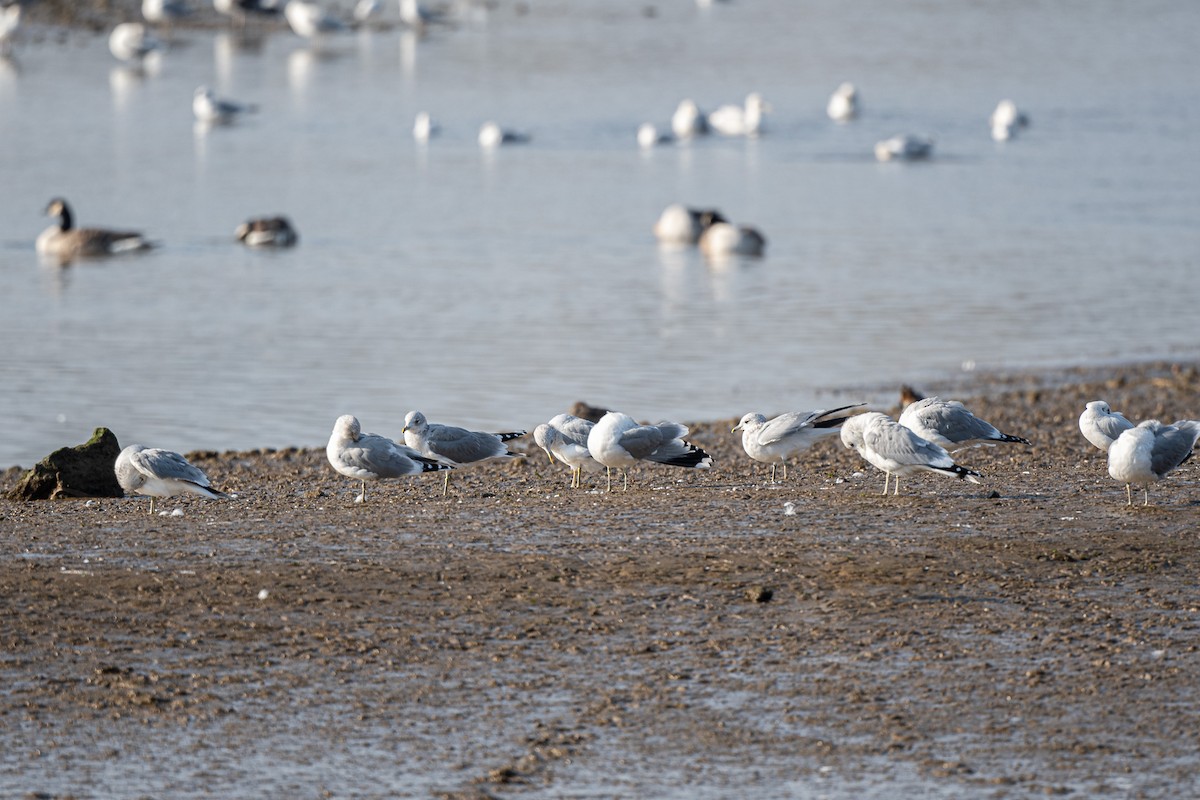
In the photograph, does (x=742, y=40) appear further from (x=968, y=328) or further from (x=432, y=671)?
(x=432, y=671)

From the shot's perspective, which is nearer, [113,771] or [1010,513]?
[113,771]

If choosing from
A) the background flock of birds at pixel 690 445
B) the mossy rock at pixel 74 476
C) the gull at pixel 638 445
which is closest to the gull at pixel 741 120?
the background flock of birds at pixel 690 445

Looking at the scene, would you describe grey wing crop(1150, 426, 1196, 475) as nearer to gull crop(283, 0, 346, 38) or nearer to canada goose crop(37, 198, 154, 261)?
canada goose crop(37, 198, 154, 261)

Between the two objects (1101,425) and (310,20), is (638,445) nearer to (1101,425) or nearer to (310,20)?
(1101,425)

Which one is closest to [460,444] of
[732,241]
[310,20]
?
[732,241]

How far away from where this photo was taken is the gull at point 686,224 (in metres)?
28.7

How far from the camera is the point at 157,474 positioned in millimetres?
9773

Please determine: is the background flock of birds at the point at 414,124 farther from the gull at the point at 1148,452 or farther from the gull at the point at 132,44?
the gull at the point at 1148,452

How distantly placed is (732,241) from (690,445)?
1736cm

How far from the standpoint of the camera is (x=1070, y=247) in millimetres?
27828

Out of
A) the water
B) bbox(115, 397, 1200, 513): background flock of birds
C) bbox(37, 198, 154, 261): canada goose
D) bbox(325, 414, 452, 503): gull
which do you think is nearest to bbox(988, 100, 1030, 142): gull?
the water

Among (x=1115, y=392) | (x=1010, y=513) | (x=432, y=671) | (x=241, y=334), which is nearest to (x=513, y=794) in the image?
(x=432, y=671)

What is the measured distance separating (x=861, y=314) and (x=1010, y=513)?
12510 millimetres

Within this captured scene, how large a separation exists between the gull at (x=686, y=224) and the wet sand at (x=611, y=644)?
18.2 m
